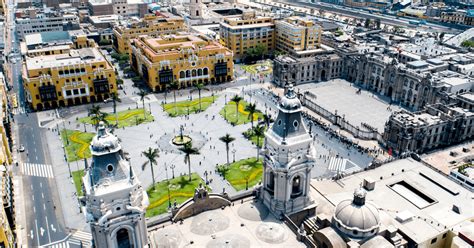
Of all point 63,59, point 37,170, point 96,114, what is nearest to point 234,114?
point 96,114

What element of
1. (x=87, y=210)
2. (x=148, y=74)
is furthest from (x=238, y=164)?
(x=148, y=74)

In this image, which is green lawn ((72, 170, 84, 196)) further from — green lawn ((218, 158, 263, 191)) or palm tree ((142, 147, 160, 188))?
green lawn ((218, 158, 263, 191))

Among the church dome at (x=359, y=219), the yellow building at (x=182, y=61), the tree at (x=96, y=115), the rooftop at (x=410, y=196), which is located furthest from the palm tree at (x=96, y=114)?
the church dome at (x=359, y=219)

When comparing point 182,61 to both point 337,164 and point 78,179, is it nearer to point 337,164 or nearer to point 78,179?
point 78,179

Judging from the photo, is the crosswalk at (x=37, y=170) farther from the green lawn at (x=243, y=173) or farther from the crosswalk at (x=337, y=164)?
the crosswalk at (x=337, y=164)

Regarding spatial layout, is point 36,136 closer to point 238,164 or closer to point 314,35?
point 238,164

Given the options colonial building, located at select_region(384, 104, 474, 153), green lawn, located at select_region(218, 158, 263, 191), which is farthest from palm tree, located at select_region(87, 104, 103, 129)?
colonial building, located at select_region(384, 104, 474, 153)
